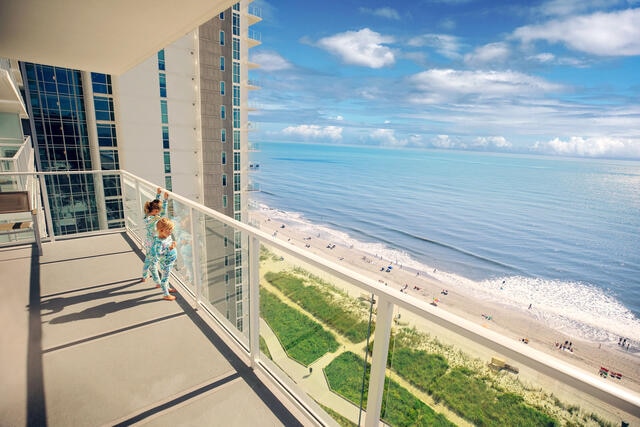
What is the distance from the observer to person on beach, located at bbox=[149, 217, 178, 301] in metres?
3.41

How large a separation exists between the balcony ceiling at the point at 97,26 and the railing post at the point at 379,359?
2.65m

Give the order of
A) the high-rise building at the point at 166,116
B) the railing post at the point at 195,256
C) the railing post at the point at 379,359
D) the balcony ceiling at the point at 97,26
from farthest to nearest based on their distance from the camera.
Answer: the high-rise building at the point at 166,116 → the railing post at the point at 195,256 → the balcony ceiling at the point at 97,26 → the railing post at the point at 379,359

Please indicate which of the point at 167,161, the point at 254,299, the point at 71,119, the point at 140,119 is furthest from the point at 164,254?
the point at 71,119

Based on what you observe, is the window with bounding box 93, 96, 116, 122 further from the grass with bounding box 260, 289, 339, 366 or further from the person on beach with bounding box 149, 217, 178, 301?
the grass with bounding box 260, 289, 339, 366

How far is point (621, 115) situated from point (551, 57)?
3108 inches

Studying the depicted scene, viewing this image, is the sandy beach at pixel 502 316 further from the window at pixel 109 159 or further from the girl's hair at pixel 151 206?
the window at pixel 109 159

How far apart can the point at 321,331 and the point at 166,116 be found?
2396 cm

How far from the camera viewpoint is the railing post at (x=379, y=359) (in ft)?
4.56

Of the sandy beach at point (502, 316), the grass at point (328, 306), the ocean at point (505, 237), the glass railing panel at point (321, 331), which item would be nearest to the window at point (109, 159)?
the ocean at point (505, 237)

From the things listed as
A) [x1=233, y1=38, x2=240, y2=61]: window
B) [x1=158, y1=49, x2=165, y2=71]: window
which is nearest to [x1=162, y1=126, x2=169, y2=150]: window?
[x1=158, y1=49, x2=165, y2=71]: window

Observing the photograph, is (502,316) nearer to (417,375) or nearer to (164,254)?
(164,254)

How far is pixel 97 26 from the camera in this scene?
3270 mm

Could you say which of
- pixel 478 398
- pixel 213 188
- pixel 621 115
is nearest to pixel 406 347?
pixel 478 398

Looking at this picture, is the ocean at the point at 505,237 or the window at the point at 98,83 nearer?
the window at the point at 98,83
